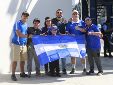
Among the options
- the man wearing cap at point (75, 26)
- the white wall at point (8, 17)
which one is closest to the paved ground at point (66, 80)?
the white wall at point (8, 17)

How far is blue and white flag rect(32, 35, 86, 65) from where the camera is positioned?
12120 millimetres

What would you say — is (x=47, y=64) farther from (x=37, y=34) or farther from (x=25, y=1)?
(x=25, y=1)

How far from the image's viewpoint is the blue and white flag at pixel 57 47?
1212cm

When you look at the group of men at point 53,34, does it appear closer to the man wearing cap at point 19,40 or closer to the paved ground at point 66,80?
the man wearing cap at point 19,40

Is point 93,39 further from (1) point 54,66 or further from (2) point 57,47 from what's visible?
(1) point 54,66

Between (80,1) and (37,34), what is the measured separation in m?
15.7

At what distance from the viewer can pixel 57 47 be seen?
40.7 ft

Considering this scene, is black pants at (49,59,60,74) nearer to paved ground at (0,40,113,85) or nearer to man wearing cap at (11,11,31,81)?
paved ground at (0,40,113,85)

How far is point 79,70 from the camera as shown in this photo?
1380 cm

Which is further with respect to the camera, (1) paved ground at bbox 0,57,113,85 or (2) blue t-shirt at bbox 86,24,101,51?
(2) blue t-shirt at bbox 86,24,101,51

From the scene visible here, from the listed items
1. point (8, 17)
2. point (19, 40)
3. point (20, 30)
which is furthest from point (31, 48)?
point (8, 17)

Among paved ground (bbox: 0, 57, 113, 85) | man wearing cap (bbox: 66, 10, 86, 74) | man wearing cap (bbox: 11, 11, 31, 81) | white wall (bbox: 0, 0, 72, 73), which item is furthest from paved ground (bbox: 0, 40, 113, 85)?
man wearing cap (bbox: 66, 10, 86, 74)

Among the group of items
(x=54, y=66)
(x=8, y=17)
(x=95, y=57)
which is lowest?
(x=54, y=66)

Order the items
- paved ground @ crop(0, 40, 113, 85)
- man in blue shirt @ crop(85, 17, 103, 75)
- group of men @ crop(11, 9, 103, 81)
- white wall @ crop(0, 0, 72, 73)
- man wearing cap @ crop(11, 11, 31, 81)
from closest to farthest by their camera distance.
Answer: paved ground @ crop(0, 40, 113, 85) → man wearing cap @ crop(11, 11, 31, 81) → group of men @ crop(11, 9, 103, 81) → man in blue shirt @ crop(85, 17, 103, 75) → white wall @ crop(0, 0, 72, 73)
